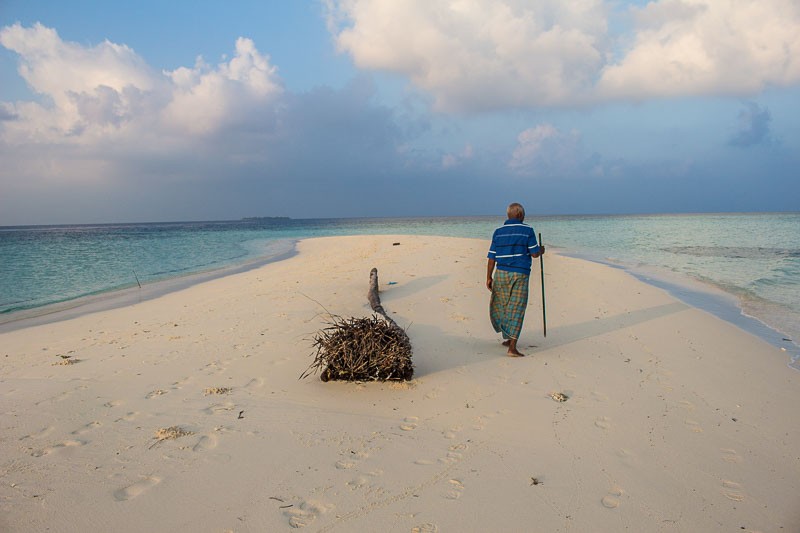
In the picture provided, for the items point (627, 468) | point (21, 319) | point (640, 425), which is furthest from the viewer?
point (21, 319)

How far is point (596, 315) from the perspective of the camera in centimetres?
914

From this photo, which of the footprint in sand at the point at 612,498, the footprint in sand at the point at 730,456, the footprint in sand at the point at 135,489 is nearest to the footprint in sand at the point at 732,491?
the footprint in sand at the point at 730,456

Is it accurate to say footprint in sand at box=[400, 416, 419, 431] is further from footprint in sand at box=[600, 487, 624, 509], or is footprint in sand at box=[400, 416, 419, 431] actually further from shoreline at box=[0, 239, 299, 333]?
shoreline at box=[0, 239, 299, 333]

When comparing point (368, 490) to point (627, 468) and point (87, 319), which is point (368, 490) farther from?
point (87, 319)

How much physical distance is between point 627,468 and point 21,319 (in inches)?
512

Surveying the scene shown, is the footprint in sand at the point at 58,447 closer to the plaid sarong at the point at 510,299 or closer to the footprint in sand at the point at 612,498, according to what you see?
the footprint in sand at the point at 612,498

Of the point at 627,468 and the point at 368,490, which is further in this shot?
the point at 627,468

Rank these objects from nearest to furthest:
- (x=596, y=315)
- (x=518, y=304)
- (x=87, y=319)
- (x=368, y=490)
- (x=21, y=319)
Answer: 1. (x=368, y=490)
2. (x=518, y=304)
3. (x=596, y=315)
4. (x=87, y=319)
5. (x=21, y=319)

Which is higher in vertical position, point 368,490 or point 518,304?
point 518,304

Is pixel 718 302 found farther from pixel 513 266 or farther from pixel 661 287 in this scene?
pixel 513 266

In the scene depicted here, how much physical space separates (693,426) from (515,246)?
2874mm

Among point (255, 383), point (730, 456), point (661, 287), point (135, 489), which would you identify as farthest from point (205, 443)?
point (661, 287)

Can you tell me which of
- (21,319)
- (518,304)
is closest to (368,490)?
(518,304)

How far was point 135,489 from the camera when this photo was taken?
3.20m
